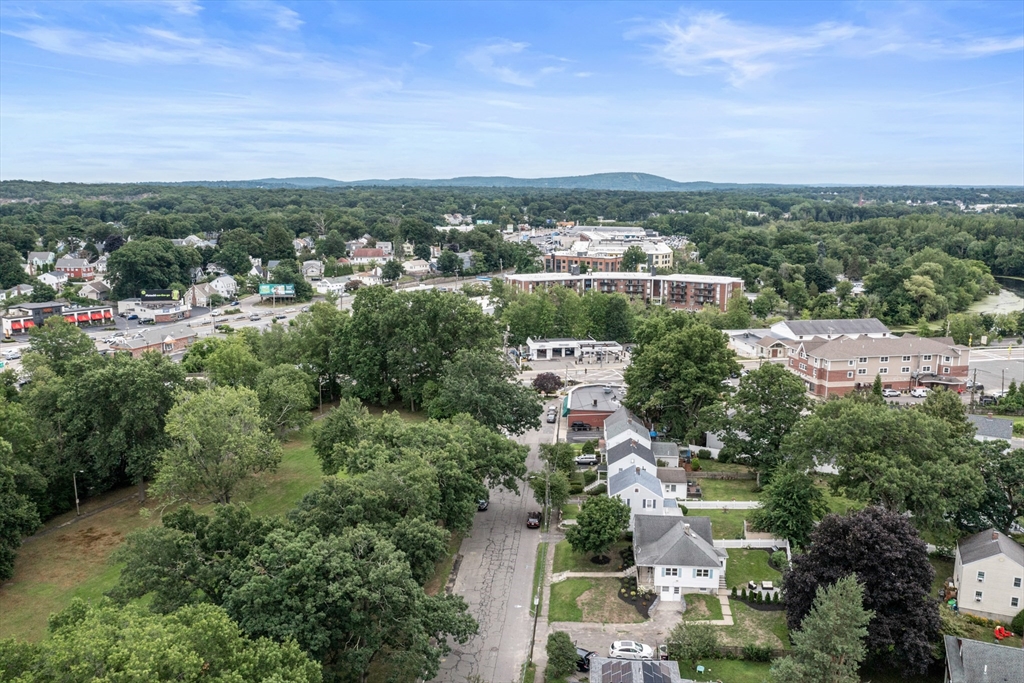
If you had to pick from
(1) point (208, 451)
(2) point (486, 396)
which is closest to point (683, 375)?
(2) point (486, 396)

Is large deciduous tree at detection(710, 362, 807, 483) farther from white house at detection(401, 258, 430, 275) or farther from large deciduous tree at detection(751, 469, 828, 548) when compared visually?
white house at detection(401, 258, 430, 275)

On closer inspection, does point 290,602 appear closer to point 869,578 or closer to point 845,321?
point 869,578

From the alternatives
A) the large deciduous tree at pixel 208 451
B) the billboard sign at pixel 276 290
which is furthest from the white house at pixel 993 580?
the billboard sign at pixel 276 290

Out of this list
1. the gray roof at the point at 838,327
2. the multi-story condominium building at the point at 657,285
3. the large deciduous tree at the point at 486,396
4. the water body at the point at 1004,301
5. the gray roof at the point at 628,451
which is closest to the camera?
the gray roof at the point at 628,451

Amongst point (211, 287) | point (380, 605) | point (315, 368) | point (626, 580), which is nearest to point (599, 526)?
point (626, 580)

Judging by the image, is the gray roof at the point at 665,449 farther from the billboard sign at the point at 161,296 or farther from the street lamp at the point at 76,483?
the billboard sign at the point at 161,296

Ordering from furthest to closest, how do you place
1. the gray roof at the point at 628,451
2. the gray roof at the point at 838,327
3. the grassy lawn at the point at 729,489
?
1. the gray roof at the point at 838,327
2. the grassy lawn at the point at 729,489
3. the gray roof at the point at 628,451

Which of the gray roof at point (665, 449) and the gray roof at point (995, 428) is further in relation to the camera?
the gray roof at point (995, 428)
